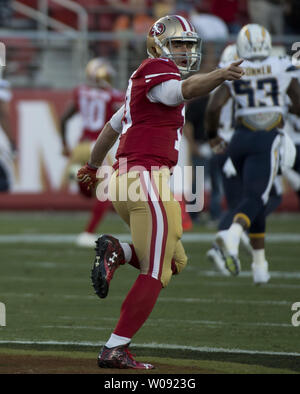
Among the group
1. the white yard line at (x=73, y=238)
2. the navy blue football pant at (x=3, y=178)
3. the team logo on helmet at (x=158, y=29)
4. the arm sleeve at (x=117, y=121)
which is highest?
the team logo on helmet at (x=158, y=29)

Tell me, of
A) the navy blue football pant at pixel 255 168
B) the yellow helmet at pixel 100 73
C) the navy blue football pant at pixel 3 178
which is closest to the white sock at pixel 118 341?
the navy blue football pant at pixel 255 168

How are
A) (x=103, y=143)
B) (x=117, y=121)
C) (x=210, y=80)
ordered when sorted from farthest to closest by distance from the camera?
(x=103, y=143) < (x=117, y=121) < (x=210, y=80)

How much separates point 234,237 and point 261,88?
125 cm

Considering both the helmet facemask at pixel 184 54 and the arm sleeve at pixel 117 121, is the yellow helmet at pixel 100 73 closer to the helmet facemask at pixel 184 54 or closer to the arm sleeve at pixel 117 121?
the arm sleeve at pixel 117 121

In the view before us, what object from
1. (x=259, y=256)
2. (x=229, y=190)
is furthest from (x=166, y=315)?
(x=229, y=190)

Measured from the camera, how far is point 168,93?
4.58m

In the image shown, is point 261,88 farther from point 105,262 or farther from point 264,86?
point 105,262

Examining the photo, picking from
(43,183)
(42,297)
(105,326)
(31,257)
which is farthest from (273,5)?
(105,326)

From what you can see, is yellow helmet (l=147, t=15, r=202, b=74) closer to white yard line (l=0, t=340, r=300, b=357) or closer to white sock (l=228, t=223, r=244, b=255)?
white yard line (l=0, t=340, r=300, b=357)

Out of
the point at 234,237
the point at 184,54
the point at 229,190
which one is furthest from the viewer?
the point at 229,190

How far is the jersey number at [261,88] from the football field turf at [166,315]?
138 cm

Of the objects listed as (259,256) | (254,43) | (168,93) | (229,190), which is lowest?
(259,256)

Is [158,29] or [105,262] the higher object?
[158,29]

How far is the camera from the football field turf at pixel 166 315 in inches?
191
